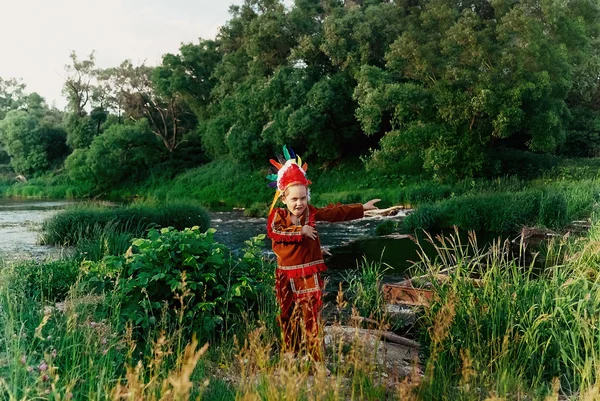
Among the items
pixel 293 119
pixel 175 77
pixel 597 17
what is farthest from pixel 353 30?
pixel 175 77

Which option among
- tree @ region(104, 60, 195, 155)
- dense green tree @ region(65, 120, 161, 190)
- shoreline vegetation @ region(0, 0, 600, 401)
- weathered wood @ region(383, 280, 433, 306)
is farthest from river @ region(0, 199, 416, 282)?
tree @ region(104, 60, 195, 155)

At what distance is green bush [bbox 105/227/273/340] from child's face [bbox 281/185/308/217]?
814mm

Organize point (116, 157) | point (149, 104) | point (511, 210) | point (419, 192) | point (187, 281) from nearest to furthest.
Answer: point (187, 281) → point (511, 210) → point (419, 192) → point (116, 157) → point (149, 104)

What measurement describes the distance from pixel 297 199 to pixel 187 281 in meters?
1.10

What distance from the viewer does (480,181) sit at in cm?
1858

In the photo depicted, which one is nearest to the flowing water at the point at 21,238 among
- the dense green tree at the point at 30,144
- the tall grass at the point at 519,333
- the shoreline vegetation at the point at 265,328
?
the shoreline vegetation at the point at 265,328

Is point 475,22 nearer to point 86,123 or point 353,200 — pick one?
point 353,200

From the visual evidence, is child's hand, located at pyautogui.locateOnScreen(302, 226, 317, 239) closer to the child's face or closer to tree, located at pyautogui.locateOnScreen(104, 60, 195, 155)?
the child's face

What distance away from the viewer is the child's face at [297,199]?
12.9 feet

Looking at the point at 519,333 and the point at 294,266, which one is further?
the point at 519,333

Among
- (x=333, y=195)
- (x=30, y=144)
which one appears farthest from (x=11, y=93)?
(x=333, y=195)

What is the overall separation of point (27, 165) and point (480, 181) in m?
33.0

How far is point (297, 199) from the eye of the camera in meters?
3.93

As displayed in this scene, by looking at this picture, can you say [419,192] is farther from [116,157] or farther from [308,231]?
[116,157]
